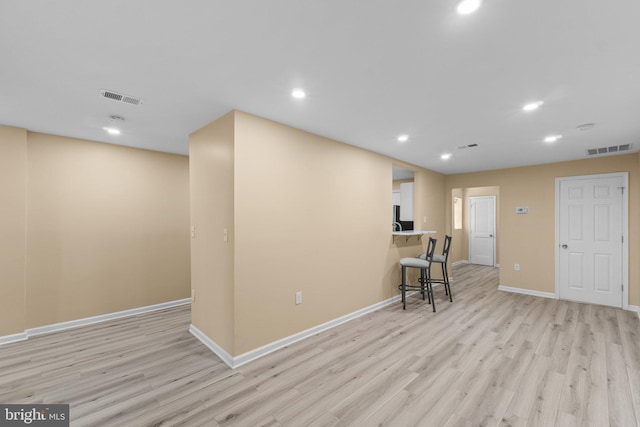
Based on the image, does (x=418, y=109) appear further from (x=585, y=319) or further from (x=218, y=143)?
(x=585, y=319)

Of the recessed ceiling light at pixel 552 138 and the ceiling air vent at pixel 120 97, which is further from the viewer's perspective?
the recessed ceiling light at pixel 552 138

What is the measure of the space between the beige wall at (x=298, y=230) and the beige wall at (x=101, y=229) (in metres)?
1.32

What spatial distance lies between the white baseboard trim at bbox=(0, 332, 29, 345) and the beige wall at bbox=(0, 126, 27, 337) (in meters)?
0.04

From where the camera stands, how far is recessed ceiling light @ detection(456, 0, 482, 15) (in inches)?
51.8

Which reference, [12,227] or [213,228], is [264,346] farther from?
[12,227]

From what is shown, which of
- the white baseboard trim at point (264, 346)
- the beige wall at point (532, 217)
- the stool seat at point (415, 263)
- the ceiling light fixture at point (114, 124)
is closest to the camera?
the white baseboard trim at point (264, 346)

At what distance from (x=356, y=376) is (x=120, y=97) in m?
3.20

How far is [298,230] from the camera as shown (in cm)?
313

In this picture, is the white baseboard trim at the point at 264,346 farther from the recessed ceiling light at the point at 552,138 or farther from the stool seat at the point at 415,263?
the recessed ceiling light at the point at 552,138

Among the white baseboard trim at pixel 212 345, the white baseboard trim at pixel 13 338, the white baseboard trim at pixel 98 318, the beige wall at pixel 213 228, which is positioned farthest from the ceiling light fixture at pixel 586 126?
the white baseboard trim at pixel 13 338

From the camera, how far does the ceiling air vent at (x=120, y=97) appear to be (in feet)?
7.47

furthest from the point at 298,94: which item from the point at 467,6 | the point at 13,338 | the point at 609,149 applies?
the point at 609,149

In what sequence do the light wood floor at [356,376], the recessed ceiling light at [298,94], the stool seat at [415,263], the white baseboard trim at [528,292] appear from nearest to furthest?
1. the light wood floor at [356,376]
2. the recessed ceiling light at [298,94]
3. the stool seat at [415,263]
4. the white baseboard trim at [528,292]

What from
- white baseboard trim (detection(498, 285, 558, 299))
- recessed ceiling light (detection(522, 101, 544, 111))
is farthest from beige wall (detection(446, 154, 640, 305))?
recessed ceiling light (detection(522, 101, 544, 111))
